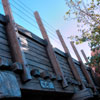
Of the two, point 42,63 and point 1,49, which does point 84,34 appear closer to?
point 42,63

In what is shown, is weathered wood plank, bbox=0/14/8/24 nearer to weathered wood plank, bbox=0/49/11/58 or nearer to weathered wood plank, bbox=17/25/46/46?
weathered wood plank, bbox=17/25/46/46

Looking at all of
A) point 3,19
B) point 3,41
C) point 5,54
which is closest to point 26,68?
point 5,54

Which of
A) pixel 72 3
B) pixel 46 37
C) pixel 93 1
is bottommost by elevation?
pixel 46 37

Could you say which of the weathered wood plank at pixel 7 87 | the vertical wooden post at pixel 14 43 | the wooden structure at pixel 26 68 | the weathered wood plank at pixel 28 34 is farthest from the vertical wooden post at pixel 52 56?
the weathered wood plank at pixel 7 87

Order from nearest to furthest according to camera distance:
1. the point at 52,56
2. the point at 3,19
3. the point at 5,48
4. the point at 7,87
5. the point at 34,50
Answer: the point at 7,87 < the point at 5,48 < the point at 3,19 < the point at 34,50 < the point at 52,56

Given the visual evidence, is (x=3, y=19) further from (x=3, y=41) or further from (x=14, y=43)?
(x=14, y=43)

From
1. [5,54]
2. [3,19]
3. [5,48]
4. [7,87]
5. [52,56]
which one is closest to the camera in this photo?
[7,87]

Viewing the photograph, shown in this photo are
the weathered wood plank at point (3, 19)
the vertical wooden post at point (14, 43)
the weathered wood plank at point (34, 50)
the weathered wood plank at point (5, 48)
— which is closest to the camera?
the vertical wooden post at point (14, 43)

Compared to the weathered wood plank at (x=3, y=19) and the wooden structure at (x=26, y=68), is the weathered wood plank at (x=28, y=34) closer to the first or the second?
A: the wooden structure at (x=26, y=68)

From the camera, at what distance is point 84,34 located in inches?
307

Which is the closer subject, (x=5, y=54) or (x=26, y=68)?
(x=26, y=68)

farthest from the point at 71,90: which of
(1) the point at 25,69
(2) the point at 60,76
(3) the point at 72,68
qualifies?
(1) the point at 25,69

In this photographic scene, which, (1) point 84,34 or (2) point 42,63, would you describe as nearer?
(2) point 42,63

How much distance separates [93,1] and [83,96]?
493 centimetres
